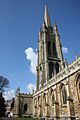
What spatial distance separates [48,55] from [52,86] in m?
21.1

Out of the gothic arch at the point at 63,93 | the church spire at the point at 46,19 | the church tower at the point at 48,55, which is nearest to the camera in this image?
the gothic arch at the point at 63,93

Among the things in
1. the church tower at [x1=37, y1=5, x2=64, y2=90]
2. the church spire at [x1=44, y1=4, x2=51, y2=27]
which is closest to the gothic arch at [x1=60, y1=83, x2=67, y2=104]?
the church tower at [x1=37, y1=5, x2=64, y2=90]

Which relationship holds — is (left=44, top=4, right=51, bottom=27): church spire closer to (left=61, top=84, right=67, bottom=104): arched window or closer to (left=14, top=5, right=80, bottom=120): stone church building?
(left=14, top=5, right=80, bottom=120): stone church building

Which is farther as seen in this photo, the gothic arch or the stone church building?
the gothic arch

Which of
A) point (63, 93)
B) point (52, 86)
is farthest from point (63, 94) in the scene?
point (52, 86)

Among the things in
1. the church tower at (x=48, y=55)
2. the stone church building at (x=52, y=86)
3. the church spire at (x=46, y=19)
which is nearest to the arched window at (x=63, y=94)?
the stone church building at (x=52, y=86)

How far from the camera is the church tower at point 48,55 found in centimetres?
4625

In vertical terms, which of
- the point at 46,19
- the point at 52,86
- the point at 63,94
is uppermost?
the point at 46,19

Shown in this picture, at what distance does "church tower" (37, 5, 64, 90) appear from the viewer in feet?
152

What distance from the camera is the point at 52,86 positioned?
31094mm

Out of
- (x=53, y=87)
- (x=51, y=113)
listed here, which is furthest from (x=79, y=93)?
(x=51, y=113)

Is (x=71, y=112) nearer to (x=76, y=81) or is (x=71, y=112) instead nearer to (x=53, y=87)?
(x=76, y=81)

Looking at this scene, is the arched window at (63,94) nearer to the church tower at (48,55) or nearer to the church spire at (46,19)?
the church tower at (48,55)

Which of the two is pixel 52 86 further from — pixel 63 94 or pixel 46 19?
pixel 46 19
